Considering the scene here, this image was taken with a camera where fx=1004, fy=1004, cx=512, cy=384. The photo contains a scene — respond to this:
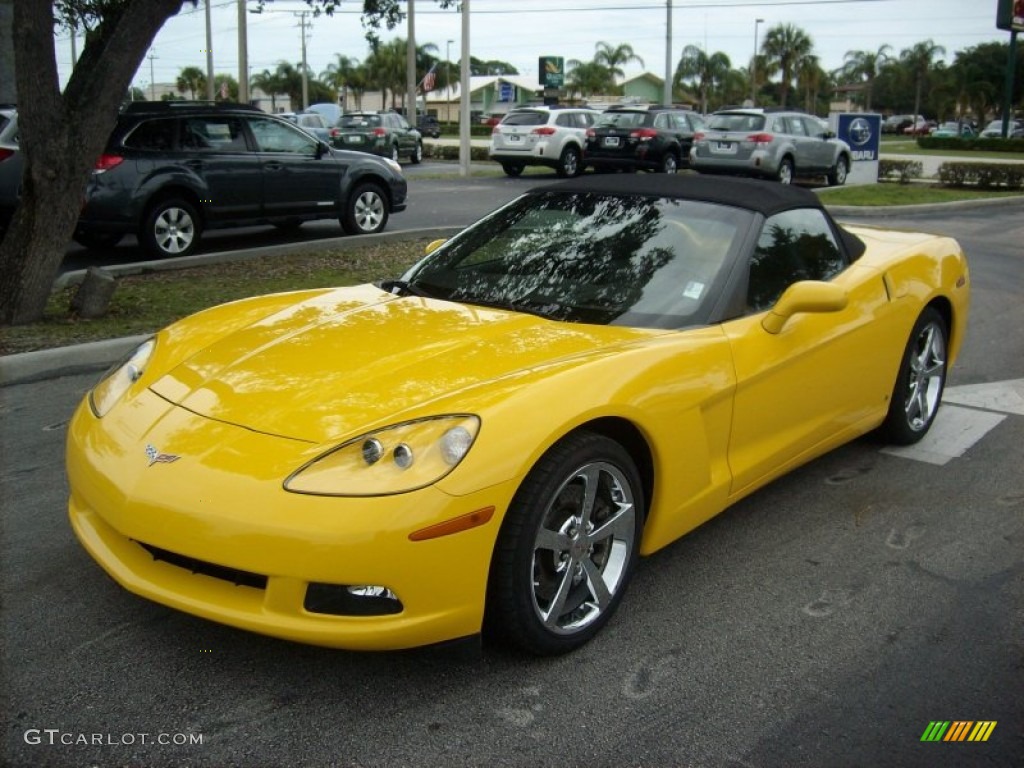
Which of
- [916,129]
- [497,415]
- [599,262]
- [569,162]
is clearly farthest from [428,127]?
[497,415]

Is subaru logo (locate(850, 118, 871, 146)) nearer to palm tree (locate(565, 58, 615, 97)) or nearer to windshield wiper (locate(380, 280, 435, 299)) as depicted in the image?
windshield wiper (locate(380, 280, 435, 299))

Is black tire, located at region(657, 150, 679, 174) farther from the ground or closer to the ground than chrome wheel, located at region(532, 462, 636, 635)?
farther from the ground

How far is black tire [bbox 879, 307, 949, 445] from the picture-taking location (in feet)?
16.3

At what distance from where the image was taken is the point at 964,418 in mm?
5715

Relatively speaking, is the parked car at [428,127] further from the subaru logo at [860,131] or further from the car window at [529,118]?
the subaru logo at [860,131]

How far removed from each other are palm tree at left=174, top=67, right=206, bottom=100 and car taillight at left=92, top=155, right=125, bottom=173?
323 ft

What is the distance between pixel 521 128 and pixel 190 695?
2133cm

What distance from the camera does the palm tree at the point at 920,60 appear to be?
302 ft

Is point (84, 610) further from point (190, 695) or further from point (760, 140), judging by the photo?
point (760, 140)

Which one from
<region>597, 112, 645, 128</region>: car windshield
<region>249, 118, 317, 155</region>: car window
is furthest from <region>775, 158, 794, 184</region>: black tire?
<region>249, 118, 317, 155</region>: car window

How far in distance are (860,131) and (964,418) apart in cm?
1857

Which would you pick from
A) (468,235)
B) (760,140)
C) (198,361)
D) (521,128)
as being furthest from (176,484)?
(521,128)

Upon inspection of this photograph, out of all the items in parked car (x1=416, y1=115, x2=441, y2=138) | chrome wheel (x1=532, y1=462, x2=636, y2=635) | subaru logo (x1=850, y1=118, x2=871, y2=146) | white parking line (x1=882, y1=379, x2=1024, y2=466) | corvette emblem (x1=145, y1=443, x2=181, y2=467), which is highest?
parked car (x1=416, y1=115, x2=441, y2=138)

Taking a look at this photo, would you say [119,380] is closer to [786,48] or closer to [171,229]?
[171,229]
